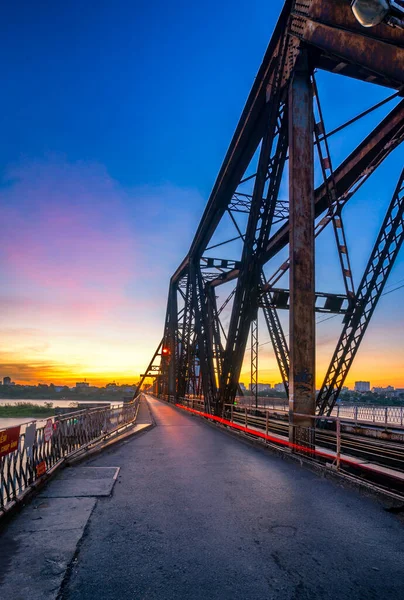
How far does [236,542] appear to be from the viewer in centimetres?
425

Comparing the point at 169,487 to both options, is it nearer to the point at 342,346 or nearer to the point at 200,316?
the point at 342,346

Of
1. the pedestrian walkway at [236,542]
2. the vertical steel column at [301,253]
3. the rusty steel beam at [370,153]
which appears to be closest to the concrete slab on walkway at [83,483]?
the pedestrian walkway at [236,542]

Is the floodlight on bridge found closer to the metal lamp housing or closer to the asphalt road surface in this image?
the metal lamp housing

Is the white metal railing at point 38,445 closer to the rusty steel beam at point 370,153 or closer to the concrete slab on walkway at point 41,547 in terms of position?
the concrete slab on walkway at point 41,547

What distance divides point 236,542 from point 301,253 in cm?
698

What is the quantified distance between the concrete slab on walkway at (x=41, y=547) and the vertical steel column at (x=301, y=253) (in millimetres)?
5349

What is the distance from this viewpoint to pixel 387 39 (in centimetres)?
543

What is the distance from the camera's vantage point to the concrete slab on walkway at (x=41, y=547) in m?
3.25

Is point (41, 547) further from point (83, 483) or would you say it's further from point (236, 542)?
point (83, 483)

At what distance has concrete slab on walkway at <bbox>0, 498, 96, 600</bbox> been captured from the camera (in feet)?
10.7

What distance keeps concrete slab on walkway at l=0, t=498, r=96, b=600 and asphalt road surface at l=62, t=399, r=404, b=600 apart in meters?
0.15

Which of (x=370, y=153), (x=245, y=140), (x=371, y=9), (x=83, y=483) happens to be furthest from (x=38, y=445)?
(x=245, y=140)

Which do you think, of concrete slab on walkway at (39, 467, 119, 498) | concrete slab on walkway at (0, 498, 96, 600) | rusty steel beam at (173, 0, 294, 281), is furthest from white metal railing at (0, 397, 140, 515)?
rusty steel beam at (173, 0, 294, 281)

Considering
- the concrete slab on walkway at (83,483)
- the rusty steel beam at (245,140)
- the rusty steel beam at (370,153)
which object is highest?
the rusty steel beam at (245,140)
